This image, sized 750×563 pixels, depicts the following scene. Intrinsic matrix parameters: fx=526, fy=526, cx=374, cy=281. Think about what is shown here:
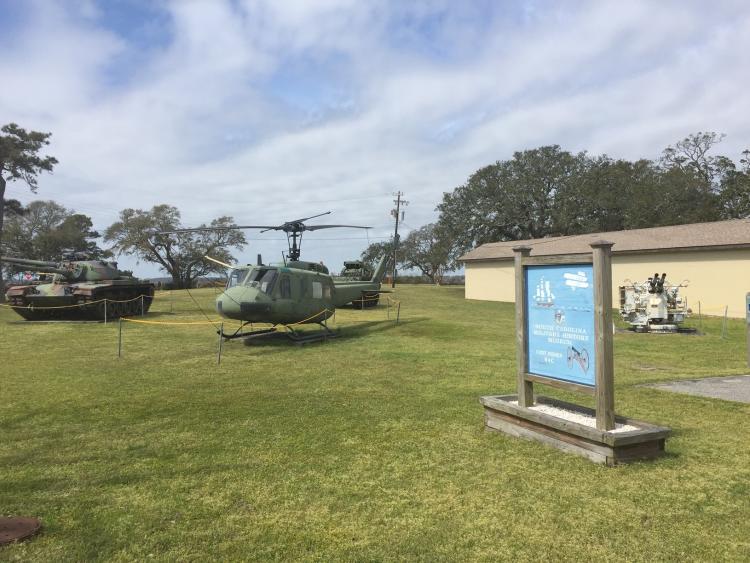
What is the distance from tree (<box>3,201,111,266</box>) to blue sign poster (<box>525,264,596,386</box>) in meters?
47.8

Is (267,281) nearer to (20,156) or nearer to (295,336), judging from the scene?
(295,336)

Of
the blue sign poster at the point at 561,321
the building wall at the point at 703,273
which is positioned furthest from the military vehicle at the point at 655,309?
the blue sign poster at the point at 561,321

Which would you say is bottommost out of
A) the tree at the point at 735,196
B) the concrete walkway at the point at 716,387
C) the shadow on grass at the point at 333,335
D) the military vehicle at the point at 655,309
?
the concrete walkway at the point at 716,387

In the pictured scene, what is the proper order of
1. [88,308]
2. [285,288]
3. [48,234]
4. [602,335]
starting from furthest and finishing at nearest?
[48,234]
[88,308]
[285,288]
[602,335]

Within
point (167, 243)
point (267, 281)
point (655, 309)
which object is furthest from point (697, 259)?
point (167, 243)

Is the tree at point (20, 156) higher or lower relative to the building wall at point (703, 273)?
higher

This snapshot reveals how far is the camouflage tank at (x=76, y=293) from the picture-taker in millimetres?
18016

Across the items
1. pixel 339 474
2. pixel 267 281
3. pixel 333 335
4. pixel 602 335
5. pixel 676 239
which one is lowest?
pixel 339 474

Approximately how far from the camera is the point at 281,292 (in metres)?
12.5

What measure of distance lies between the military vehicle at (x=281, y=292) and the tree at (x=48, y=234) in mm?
37998

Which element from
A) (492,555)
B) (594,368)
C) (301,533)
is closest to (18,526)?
(301,533)

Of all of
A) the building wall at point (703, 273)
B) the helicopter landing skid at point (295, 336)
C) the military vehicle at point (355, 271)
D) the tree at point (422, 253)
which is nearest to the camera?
the helicopter landing skid at point (295, 336)

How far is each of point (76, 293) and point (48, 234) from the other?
123 feet

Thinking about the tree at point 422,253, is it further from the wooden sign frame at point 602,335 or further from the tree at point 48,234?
the wooden sign frame at point 602,335
